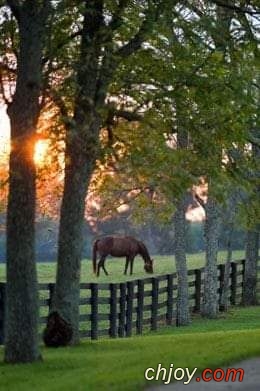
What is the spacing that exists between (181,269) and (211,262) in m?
1.90

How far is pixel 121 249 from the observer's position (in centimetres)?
3922

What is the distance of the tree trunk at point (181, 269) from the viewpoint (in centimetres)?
2673

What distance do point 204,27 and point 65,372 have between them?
217 inches

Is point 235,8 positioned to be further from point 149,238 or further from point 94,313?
point 149,238

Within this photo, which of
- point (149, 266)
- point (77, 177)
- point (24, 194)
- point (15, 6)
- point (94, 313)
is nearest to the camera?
point (24, 194)

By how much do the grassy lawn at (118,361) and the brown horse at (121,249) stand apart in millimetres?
21861

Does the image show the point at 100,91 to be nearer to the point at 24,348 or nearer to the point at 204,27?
the point at 204,27

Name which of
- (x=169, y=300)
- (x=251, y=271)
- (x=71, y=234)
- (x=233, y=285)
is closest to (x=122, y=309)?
(x=169, y=300)

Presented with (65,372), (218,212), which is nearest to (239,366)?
(65,372)

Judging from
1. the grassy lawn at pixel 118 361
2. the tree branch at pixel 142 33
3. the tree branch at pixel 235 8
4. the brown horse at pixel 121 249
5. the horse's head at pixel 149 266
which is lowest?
the grassy lawn at pixel 118 361

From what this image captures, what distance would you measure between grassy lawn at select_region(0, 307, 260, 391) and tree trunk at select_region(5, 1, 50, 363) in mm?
530

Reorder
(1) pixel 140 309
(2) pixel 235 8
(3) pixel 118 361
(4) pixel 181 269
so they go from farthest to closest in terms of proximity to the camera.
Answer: (4) pixel 181 269 < (1) pixel 140 309 < (2) pixel 235 8 < (3) pixel 118 361

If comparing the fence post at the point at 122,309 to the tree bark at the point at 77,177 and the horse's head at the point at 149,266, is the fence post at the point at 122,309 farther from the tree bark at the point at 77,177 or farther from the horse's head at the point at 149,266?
the horse's head at the point at 149,266

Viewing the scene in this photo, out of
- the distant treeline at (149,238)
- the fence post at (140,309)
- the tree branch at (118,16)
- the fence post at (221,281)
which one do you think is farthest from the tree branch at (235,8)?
the distant treeline at (149,238)
